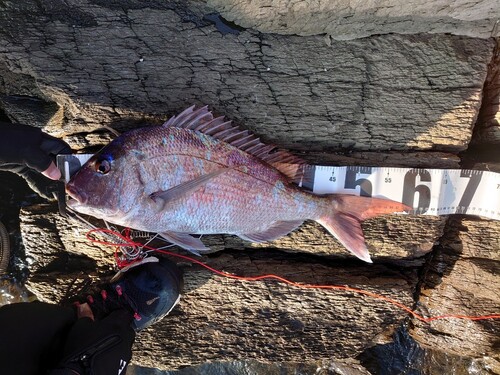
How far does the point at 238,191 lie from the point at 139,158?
78 centimetres

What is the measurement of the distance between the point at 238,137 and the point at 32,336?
2.10 metres

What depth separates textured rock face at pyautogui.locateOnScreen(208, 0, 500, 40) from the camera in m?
2.92

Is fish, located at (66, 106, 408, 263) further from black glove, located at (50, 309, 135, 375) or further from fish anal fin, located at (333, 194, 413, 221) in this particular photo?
black glove, located at (50, 309, 135, 375)

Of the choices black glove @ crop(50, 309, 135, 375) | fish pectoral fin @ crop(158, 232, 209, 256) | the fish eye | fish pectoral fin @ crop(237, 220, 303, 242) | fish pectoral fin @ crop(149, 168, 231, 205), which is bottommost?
black glove @ crop(50, 309, 135, 375)

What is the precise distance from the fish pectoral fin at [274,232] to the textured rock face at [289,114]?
0.81 feet

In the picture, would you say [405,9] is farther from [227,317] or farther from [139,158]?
[227,317]

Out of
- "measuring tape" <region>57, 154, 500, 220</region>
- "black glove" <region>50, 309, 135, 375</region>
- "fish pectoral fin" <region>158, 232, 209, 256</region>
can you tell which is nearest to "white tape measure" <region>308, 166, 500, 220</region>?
"measuring tape" <region>57, 154, 500, 220</region>

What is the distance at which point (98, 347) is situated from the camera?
2910mm

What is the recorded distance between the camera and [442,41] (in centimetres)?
319

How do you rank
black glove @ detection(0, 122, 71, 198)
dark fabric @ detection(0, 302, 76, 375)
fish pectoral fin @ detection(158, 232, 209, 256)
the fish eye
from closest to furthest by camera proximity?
dark fabric @ detection(0, 302, 76, 375) < the fish eye < black glove @ detection(0, 122, 71, 198) < fish pectoral fin @ detection(158, 232, 209, 256)

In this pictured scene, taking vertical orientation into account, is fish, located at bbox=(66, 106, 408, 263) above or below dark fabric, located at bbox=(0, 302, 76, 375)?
above

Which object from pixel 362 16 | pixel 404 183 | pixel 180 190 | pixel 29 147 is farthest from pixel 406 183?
pixel 29 147

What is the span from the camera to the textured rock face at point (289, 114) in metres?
3.19

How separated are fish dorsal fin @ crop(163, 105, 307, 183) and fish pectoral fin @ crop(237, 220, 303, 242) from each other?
14.1 inches
